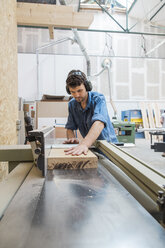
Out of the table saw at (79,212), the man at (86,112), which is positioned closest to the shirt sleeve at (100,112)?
the man at (86,112)

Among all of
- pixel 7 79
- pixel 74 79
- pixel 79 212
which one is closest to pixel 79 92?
pixel 74 79

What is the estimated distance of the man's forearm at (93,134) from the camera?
1153 mm

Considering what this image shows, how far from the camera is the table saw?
381 mm

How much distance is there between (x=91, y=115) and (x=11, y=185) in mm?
1049

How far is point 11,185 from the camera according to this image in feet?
2.12

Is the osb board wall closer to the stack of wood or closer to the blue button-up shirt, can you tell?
the blue button-up shirt

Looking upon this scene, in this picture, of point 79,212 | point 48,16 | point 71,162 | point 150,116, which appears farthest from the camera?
point 150,116

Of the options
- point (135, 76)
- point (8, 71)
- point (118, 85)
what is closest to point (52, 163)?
point (8, 71)

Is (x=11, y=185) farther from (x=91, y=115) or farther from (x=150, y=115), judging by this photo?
(x=150, y=115)

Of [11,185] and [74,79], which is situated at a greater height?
[74,79]

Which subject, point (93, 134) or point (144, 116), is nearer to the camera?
point (93, 134)

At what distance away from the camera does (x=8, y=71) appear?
1579 millimetres

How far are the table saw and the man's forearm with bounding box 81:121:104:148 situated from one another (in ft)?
1.33

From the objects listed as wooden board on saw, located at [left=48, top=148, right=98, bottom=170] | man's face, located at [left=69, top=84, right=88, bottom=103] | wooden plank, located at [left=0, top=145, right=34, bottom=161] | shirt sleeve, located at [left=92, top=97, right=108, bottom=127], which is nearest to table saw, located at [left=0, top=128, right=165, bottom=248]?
wooden board on saw, located at [left=48, top=148, right=98, bottom=170]
